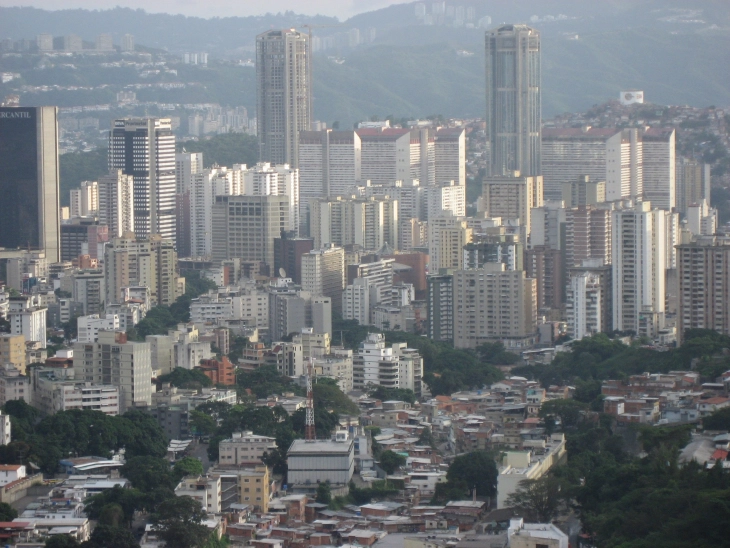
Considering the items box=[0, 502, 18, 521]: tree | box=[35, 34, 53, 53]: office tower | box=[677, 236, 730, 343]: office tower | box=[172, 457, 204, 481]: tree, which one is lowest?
box=[0, 502, 18, 521]: tree

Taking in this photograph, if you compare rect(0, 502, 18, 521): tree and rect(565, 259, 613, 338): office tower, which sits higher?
rect(565, 259, 613, 338): office tower

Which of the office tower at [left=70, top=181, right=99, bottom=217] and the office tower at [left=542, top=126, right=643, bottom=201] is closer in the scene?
the office tower at [left=70, top=181, right=99, bottom=217]

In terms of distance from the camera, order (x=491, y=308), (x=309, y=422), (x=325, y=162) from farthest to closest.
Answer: (x=325, y=162)
(x=491, y=308)
(x=309, y=422)

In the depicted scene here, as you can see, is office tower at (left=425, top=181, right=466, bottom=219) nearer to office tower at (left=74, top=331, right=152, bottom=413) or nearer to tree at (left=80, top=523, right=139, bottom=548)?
office tower at (left=74, top=331, right=152, bottom=413)

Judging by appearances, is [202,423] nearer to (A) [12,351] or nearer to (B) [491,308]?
(A) [12,351]

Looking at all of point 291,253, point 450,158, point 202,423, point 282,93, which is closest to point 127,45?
point 282,93

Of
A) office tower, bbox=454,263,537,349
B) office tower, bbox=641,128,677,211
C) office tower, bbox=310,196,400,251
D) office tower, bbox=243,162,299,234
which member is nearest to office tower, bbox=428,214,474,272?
office tower, bbox=310,196,400,251
